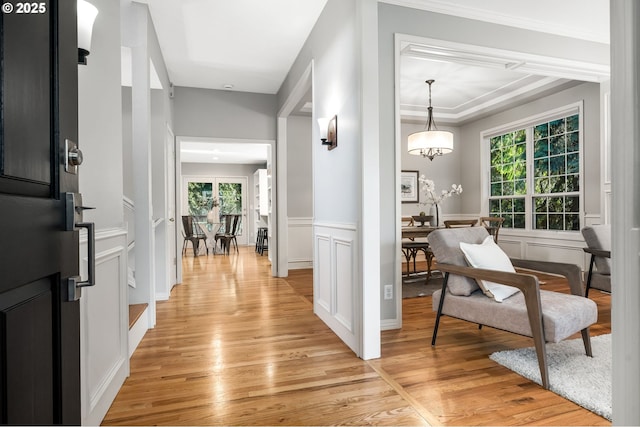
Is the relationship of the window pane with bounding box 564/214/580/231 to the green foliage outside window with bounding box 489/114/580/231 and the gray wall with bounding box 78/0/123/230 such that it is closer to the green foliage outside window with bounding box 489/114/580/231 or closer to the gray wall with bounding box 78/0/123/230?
the green foliage outside window with bounding box 489/114/580/231

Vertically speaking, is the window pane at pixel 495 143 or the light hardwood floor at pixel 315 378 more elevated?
the window pane at pixel 495 143

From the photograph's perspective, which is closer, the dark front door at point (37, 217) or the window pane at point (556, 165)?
the dark front door at point (37, 217)

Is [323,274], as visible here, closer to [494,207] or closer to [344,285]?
[344,285]

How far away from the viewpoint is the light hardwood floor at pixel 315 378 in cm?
173

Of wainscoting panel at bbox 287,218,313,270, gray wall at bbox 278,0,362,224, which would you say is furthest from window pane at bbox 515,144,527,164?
gray wall at bbox 278,0,362,224

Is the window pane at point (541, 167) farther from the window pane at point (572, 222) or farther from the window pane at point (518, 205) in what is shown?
the window pane at point (572, 222)

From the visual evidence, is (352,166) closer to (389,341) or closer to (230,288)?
(389,341)

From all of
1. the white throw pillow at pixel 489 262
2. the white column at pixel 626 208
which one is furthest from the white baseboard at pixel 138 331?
the white column at pixel 626 208

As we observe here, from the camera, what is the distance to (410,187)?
7.09 m

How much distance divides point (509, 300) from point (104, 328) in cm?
236

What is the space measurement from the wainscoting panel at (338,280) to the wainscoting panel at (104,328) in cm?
145

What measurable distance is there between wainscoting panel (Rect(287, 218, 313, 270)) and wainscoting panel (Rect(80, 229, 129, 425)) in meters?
3.98

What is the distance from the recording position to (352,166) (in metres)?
2.61

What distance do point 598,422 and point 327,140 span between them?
97.6 inches
